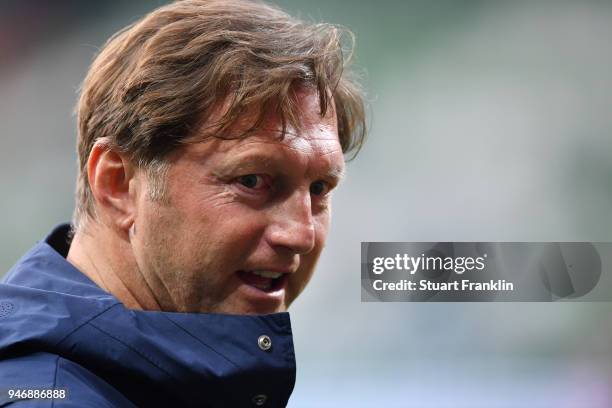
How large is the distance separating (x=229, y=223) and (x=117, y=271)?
0.15m

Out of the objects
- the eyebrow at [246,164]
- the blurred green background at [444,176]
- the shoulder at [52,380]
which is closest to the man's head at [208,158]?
the eyebrow at [246,164]

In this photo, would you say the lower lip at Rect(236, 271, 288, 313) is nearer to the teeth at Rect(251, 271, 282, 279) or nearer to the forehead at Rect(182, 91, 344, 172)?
the teeth at Rect(251, 271, 282, 279)

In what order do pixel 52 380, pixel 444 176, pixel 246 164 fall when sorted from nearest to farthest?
pixel 52 380, pixel 246 164, pixel 444 176

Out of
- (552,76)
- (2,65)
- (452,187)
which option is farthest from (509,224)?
(2,65)

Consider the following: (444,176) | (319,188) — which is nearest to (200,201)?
(319,188)

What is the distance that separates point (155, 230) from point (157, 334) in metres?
0.13

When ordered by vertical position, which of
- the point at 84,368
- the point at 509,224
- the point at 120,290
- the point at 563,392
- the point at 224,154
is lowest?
the point at 84,368

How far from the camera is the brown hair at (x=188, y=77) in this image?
95 centimetres

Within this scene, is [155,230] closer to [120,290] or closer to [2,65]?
[120,290]

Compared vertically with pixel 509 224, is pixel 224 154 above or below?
below

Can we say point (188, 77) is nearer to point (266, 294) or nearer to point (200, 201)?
point (200, 201)

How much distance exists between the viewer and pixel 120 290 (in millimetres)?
988

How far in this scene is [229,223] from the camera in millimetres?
948

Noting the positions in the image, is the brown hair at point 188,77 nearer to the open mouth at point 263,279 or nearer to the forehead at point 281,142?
the forehead at point 281,142
